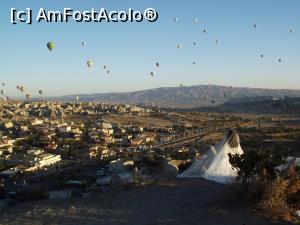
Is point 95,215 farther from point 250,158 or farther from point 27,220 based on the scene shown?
point 250,158

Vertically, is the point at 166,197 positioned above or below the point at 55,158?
above

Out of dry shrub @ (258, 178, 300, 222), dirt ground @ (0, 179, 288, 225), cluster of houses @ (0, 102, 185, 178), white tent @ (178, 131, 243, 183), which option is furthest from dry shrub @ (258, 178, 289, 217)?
cluster of houses @ (0, 102, 185, 178)

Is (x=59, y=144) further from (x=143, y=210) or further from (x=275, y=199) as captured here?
(x=275, y=199)

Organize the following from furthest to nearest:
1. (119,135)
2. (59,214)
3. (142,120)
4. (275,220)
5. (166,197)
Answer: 1. (142,120)
2. (119,135)
3. (166,197)
4. (59,214)
5. (275,220)

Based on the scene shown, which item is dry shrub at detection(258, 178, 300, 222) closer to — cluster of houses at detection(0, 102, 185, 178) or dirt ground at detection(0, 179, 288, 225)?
dirt ground at detection(0, 179, 288, 225)

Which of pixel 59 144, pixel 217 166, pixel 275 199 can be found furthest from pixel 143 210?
pixel 59 144

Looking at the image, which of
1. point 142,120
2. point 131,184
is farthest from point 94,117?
point 131,184

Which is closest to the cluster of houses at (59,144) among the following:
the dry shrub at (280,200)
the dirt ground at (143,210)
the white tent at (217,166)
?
the white tent at (217,166)
